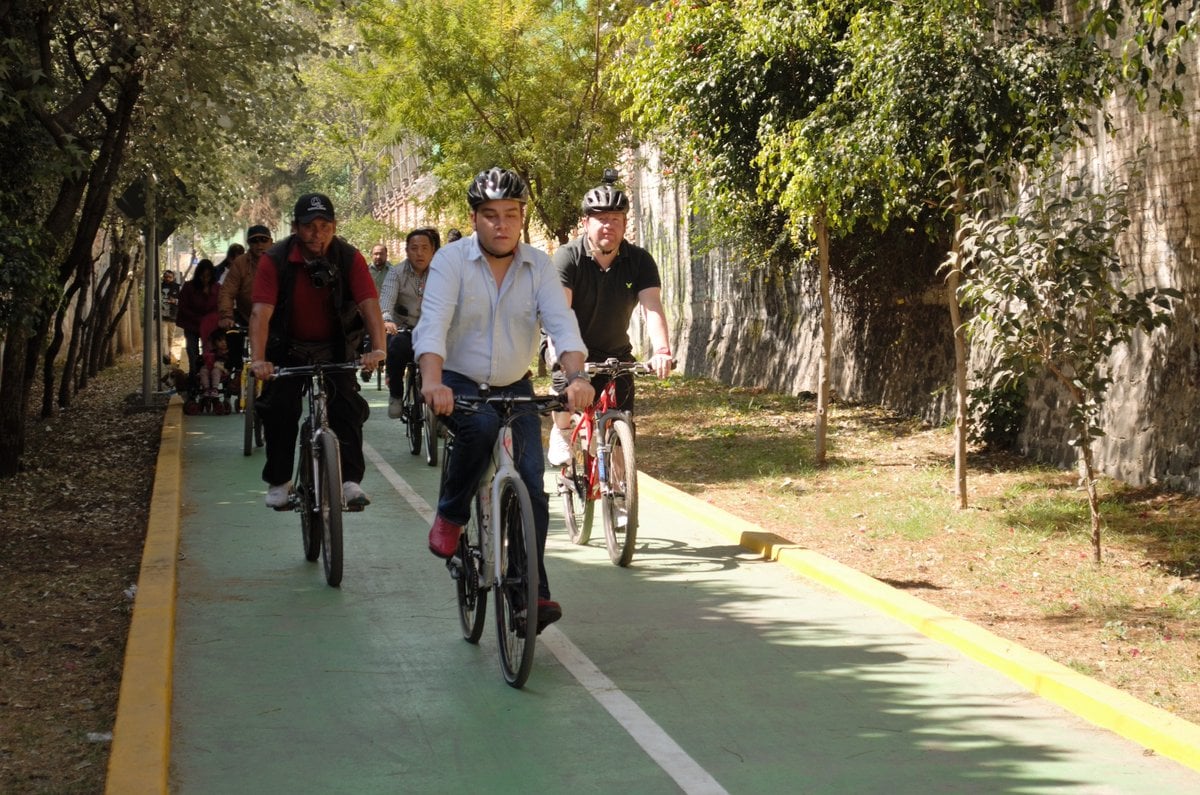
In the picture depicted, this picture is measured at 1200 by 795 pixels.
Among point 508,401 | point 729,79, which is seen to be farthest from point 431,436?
point 508,401

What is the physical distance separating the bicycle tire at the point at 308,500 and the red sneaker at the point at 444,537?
192 centimetres

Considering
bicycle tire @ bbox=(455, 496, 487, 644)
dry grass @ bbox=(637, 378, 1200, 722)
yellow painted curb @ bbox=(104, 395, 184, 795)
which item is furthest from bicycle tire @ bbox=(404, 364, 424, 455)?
bicycle tire @ bbox=(455, 496, 487, 644)

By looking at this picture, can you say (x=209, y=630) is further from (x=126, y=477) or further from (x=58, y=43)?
(x=58, y=43)

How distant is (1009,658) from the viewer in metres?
6.53

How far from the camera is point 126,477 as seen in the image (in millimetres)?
13617

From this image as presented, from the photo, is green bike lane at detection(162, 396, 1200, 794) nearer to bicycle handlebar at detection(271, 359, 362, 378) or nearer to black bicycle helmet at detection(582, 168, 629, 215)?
bicycle handlebar at detection(271, 359, 362, 378)

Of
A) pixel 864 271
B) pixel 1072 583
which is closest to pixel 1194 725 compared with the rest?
pixel 1072 583

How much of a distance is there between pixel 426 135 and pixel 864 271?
894 cm

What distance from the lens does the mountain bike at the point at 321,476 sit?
8.29 m

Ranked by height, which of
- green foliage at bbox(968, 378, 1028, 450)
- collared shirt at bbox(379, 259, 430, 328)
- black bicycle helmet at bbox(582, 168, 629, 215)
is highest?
black bicycle helmet at bbox(582, 168, 629, 215)

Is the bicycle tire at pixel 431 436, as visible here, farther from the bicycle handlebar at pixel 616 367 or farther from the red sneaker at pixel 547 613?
the red sneaker at pixel 547 613

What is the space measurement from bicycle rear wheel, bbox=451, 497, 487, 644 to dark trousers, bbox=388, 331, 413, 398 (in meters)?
6.31

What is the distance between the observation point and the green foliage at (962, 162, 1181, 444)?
28.3 ft

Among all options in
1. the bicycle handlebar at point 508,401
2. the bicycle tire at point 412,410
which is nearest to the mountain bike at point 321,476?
the bicycle handlebar at point 508,401
